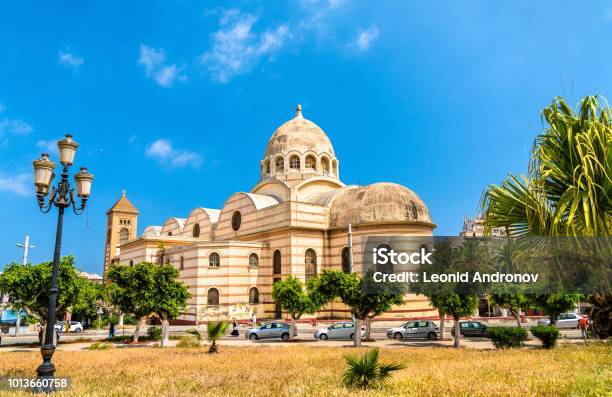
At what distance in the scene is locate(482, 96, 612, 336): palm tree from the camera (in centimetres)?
810

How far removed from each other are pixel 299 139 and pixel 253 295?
603 inches

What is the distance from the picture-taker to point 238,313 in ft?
124

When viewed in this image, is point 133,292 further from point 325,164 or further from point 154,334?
point 325,164

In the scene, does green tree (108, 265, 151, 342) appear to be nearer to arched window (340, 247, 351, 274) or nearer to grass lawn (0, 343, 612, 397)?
grass lawn (0, 343, 612, 397)

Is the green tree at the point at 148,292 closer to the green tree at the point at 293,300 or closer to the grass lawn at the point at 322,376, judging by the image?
the green tree at the point at 293,300

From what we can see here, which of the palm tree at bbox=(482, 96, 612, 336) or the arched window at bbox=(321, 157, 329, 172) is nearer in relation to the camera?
the palm tree at bbox=(482, 96, 612, 336)

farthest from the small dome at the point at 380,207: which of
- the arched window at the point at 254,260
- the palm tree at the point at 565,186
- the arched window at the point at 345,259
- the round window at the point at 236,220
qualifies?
the palm tree at the point at 565,186

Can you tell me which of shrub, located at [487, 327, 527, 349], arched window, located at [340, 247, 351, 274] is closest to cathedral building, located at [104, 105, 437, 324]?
arched window, located at [340, 247, 351, 274]

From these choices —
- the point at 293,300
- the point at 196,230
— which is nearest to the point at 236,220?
the point at 196,230

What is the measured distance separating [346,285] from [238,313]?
17137mm

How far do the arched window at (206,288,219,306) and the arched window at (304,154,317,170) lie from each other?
14487 millimetres

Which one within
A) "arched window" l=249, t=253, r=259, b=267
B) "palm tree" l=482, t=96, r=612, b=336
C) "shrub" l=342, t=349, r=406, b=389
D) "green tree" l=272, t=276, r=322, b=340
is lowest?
"shrub" l=342, t=349, r=406, b=389

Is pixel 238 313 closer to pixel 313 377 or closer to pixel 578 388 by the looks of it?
pixel 313 377

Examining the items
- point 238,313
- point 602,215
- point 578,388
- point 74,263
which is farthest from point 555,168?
point 238,313
